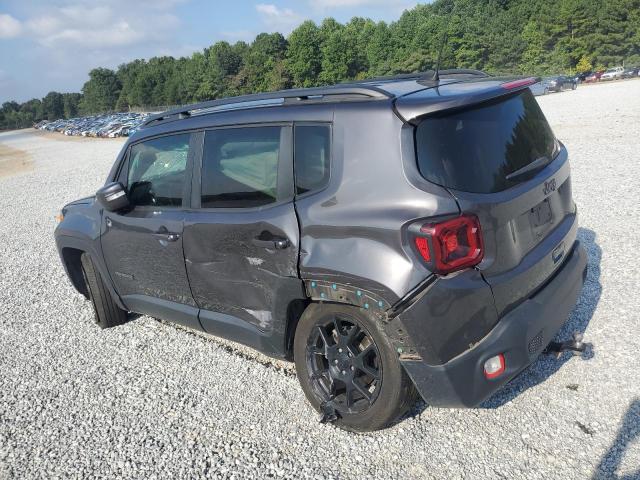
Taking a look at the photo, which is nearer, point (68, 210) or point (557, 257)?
point (557, 257)

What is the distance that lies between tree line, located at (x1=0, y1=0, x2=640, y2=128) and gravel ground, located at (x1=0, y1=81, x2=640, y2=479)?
5303 cm

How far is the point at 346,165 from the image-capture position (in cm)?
280

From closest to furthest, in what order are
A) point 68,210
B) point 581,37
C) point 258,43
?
point 68,210
point 581,37
point 258,43

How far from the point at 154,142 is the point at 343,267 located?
216cm

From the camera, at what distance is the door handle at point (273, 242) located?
9.87 ft

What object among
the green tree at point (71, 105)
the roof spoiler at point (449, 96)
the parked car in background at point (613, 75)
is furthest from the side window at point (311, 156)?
the green tree at point (71, 105)

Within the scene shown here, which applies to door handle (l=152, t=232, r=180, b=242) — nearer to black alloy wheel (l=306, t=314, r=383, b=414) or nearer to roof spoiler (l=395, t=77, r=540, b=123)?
black alloy wheel (l=306, t=314, r=383, b=414)

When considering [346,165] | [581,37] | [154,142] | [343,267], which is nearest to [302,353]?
[343,267]

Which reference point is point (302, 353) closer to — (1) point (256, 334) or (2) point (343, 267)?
(1) point (256, 334)

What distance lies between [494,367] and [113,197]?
114 inches

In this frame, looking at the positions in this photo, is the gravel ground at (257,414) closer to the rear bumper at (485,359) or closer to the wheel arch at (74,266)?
the wheel arch at (74,266)

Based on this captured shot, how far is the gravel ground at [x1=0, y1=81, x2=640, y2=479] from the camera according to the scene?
2.82 meters

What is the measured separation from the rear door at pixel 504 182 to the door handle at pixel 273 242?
34.7 inches

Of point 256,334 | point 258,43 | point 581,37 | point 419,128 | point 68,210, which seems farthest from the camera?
point 258,43
